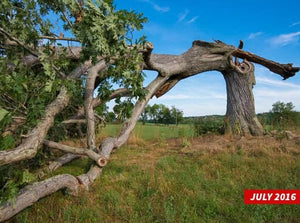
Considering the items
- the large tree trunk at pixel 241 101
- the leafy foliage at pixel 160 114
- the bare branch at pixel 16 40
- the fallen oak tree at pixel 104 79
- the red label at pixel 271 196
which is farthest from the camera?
the leafy foliage at pixel 160 114

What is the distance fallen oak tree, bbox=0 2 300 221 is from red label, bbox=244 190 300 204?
8.19 feet

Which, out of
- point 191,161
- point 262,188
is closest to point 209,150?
point 191,161

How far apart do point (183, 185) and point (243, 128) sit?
606 cm

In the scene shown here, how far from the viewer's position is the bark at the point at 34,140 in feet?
9.11

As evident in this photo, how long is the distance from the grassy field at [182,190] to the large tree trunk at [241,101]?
2.80 meters

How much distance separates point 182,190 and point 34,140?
271 cm

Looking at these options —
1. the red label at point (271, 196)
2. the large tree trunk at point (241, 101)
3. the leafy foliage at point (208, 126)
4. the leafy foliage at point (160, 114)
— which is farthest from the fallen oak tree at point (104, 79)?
the leafy foliage at point (160, 114)

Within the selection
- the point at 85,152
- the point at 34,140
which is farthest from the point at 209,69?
the point at 34,140

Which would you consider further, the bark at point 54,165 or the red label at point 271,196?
the bark at point 54,165

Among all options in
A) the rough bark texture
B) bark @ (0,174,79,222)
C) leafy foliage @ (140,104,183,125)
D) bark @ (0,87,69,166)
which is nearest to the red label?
bark @ (0,174,79,222)

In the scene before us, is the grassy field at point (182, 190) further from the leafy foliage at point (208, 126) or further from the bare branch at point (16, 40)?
the leafy foliage at point (208, 126)

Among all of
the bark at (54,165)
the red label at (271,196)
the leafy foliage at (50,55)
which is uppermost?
the leafy foliage at (50,55)

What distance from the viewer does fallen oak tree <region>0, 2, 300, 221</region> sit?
303cm

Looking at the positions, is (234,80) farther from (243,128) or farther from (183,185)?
(183,185)
